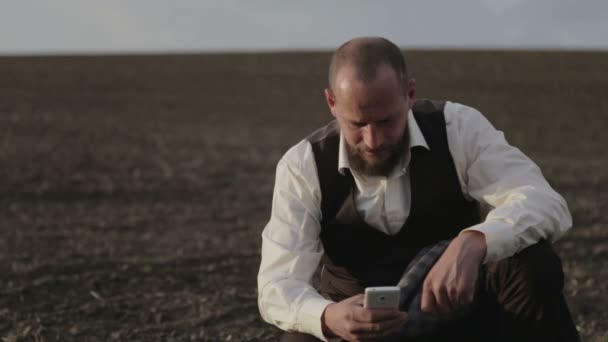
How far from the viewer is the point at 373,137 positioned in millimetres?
3426

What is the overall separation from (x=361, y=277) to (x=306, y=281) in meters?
0.35

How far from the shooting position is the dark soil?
5.98m

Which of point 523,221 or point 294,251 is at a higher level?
point 523,221

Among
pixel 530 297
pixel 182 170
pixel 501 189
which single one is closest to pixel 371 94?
pixel 501 189

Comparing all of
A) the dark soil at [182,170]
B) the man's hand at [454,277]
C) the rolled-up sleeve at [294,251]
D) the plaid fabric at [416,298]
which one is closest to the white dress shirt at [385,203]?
the rolled-up sleeve at [294,251]

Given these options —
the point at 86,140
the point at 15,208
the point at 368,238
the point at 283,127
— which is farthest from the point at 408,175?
the point at 283,127

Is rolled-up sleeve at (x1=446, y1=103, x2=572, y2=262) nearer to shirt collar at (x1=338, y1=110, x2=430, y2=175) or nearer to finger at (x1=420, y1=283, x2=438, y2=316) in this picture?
shirt collar at (x1=338, y1=110, x2=430, y2=175)

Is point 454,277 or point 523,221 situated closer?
point 454,277

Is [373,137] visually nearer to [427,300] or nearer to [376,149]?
[376,149]

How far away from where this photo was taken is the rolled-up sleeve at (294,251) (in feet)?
11.1

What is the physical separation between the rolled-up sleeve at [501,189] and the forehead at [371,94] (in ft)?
1.15

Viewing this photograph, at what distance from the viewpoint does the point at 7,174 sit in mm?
12930

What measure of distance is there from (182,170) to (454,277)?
1060cm

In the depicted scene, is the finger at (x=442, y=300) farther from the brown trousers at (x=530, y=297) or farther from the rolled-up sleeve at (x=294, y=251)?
the rolled-up sleeve at (x=294, y=251)
